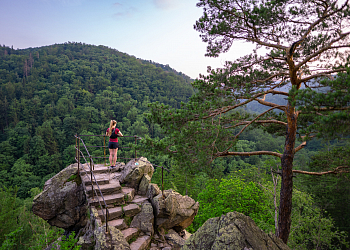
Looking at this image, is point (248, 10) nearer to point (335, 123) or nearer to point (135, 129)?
point (335, 123)

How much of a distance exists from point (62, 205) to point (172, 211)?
3585 millimetres

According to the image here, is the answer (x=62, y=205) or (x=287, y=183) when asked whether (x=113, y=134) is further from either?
(x=287, y=183)

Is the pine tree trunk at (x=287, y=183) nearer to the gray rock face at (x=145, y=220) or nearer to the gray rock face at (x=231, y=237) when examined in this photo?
the gray rock face at (x=231, y=237)

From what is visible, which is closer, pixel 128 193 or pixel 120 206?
pixel 120 206

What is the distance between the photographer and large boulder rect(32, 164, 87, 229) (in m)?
5.90

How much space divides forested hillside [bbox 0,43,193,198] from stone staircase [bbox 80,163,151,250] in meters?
15.1

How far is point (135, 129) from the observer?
5688 cm

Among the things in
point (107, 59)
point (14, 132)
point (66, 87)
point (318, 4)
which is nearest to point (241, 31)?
point (318, 4)

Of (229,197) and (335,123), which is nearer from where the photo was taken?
(335,123)

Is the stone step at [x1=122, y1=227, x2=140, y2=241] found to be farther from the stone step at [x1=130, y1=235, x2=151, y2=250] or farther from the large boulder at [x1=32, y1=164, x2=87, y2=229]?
the large boulder at [x1=32, y1=164, x2=87, y2=229]

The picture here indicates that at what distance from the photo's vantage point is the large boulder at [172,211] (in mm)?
5645

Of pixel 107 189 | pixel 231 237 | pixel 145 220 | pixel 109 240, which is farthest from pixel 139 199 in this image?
pixel 231 237

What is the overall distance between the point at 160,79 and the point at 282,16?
4145 inches

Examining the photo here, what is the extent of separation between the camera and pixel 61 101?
6825 cm
